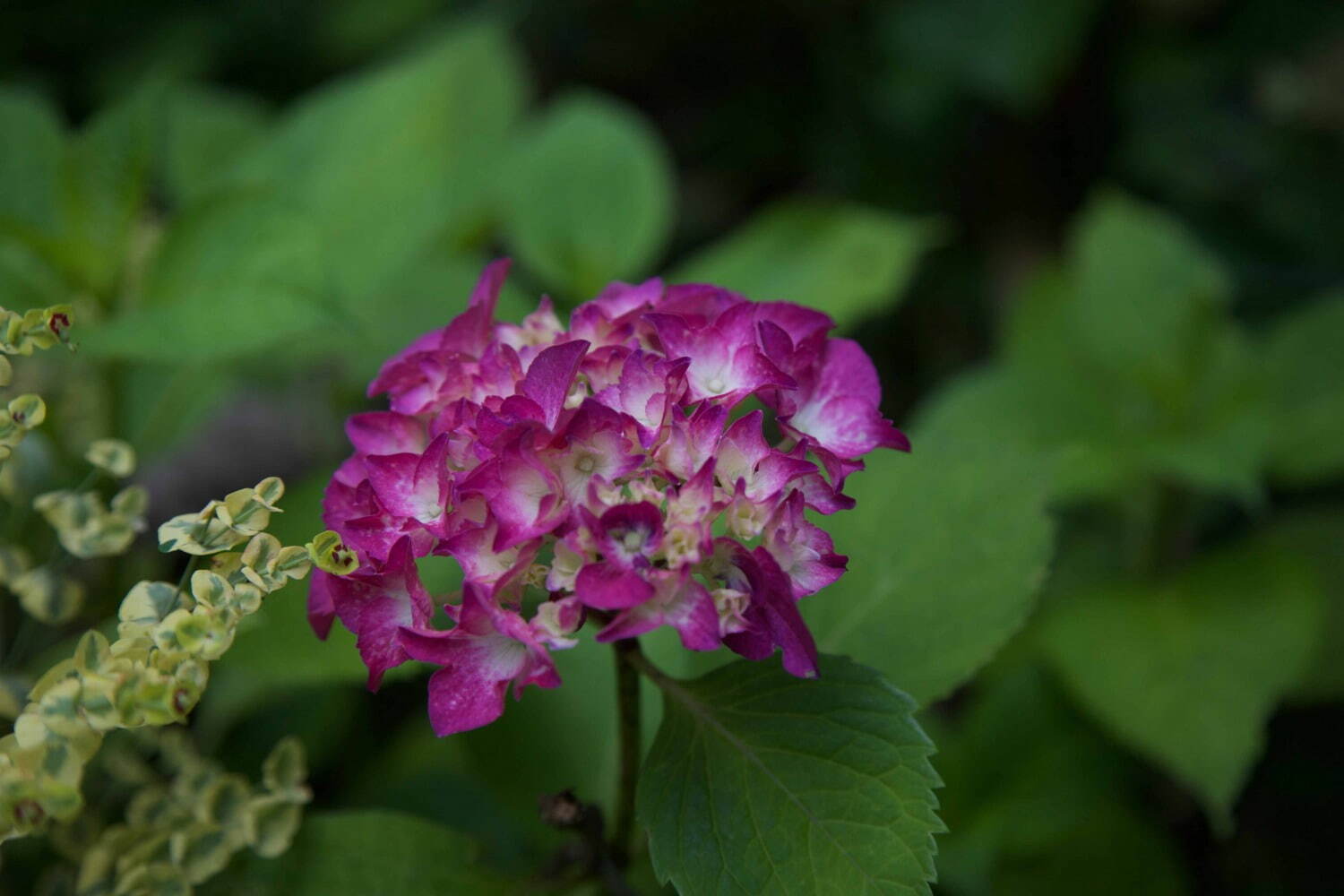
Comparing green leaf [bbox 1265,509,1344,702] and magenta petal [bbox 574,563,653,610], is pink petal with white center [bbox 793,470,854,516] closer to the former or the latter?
magenta petal [bbox 574,563,653,610]

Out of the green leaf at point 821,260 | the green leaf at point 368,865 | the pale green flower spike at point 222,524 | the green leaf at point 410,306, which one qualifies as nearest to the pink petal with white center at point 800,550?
the pale green flower spike at point 222,524

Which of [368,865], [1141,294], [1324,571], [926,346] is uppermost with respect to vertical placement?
[1141,294]

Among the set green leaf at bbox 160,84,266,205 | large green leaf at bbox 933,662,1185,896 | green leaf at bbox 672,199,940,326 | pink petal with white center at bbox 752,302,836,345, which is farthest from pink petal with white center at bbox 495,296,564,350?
green leaf at bbox 160,84,266,205

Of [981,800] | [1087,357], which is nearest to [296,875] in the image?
[981,800]

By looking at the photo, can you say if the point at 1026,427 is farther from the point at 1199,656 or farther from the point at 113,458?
the point at 113,458

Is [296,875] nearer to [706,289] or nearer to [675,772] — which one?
[675,772]

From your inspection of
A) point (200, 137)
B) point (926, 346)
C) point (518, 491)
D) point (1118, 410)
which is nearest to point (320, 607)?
point (518, 491)

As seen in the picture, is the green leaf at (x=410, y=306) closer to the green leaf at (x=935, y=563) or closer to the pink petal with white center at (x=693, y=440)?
the green leaf at (x=935, y=563)
